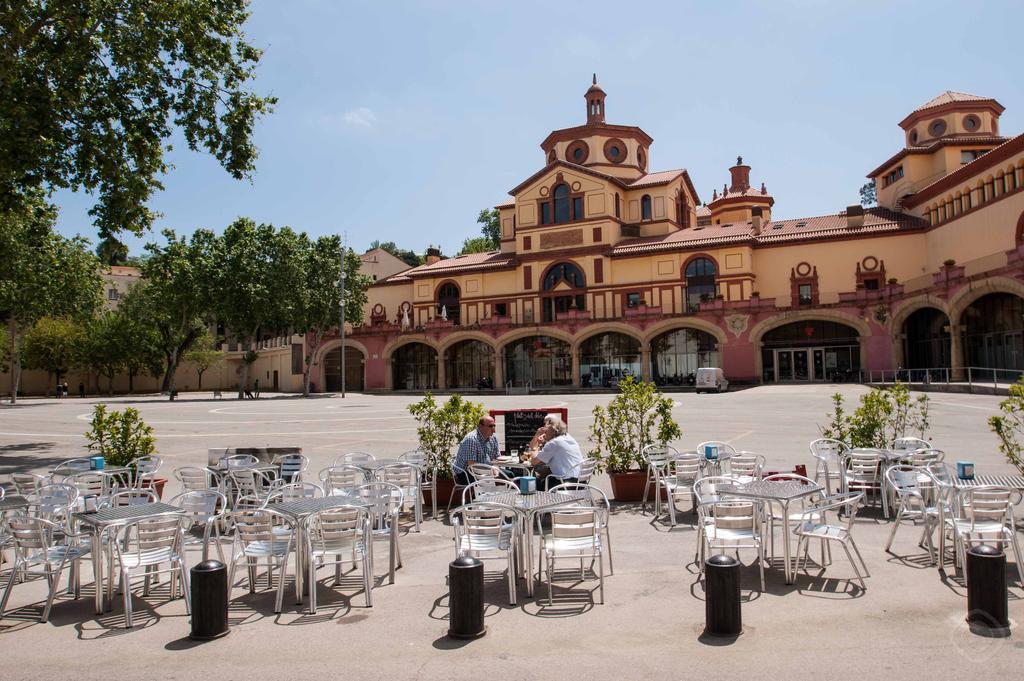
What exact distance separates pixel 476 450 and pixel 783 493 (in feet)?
13.2

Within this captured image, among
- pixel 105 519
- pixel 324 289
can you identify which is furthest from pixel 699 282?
pixel 105 519

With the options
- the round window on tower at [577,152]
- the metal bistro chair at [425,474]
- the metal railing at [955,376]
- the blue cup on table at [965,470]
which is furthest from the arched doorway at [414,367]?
the blue cup on table at [965,470]

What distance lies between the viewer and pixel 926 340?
3944 cm

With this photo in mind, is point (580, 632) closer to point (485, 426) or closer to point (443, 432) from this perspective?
point (485, 426)

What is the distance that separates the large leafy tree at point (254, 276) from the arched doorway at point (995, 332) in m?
38.5

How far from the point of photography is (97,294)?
44.7 m

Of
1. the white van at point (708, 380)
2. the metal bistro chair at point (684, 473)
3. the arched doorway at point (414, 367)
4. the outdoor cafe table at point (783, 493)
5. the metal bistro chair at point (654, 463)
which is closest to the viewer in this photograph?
the outdoor cafe table at point (783, 493)

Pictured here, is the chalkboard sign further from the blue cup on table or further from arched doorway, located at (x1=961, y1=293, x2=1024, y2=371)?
arched doorway, located at (x1=961, y1=293, x2=1024, y2=371)

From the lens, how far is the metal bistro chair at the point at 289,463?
9914 millimetres

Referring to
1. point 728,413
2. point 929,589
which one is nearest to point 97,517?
point 929,589

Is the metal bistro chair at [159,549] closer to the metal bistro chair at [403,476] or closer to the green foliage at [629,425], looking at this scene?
the metal bistro chair at [403,476]

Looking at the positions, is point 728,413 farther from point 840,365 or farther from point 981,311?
point 840,365

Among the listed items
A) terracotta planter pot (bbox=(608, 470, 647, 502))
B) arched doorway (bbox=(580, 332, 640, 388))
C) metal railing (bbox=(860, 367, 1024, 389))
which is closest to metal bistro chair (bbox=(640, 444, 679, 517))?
terracotta planter pot (bbox=(608, 470, 647, 502))

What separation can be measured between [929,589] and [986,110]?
157ft
